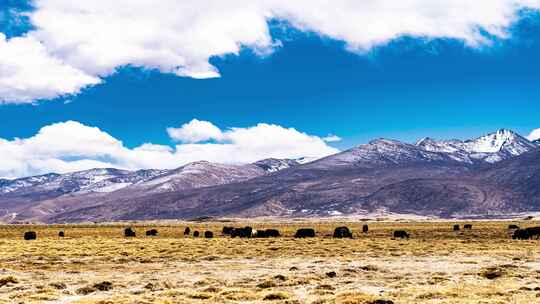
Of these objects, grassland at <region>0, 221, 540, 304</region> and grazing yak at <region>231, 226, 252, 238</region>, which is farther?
grazing yak at <region>231, 226, 252, 238</region>

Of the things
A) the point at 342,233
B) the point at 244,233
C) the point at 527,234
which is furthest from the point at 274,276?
the point at 244,233

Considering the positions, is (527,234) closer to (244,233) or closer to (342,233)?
(342,233)

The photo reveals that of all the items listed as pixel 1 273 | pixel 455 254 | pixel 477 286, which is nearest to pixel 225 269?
pixel 1 273

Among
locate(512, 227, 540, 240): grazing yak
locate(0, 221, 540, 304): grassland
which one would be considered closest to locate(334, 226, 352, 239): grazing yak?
locate(512, 227, 540, 240): grazing yak

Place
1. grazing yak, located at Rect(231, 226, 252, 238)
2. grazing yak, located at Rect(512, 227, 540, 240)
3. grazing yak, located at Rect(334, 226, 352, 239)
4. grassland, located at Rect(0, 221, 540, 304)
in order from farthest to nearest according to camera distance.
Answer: grazing yak, located at Rect(231, 226, 252, 238), grazing yak, located at Rect(334, 226, 352, 239), grazing yak, located at Rect(512, 227, 540, 240), grassland, located at Rect(0, 221, 540, 304)

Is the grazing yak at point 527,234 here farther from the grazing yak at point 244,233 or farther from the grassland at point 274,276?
the grazing yak at point 244,233

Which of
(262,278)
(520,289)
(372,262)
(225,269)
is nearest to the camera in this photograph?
(520,289)

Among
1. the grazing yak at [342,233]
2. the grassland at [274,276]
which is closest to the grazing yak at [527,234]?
the grassland at [274,276]

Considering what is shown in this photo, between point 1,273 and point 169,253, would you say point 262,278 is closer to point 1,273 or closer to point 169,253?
point 1,273

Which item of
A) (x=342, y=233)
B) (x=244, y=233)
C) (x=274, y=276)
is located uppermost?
(x=244, y=233)

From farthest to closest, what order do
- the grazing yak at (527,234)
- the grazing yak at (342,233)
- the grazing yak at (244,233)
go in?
the grazing yak at (244,233)
the grazing yak at (342,233)
the grazing yak at (527,234)

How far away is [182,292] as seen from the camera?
2439cm

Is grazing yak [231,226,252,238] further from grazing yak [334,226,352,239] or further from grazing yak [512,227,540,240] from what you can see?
grazing yak [512,227,540,240]

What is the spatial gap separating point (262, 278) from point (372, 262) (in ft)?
34.9
